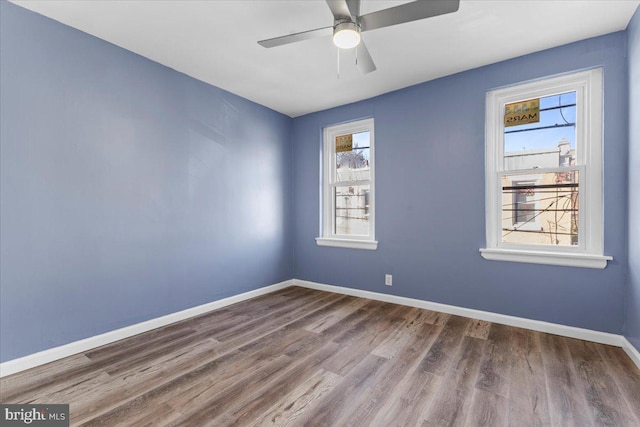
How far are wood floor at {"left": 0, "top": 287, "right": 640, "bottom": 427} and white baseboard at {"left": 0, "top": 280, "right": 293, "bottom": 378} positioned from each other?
71 millimetres

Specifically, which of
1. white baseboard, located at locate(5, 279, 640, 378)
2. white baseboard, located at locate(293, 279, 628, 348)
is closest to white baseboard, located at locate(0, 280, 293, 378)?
white baseboard, located at locate(5, 279, 640, 378)

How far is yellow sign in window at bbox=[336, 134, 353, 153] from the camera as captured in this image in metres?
4.07

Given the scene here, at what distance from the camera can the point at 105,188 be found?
2.46 m

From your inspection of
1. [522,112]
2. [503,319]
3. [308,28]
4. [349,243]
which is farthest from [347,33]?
[503,319]

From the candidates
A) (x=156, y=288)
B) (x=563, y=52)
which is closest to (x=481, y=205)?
(x=563, y=52)

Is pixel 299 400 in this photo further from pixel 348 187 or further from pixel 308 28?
pixel 348 187

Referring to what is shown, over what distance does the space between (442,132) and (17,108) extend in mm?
3676

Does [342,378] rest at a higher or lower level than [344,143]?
lower

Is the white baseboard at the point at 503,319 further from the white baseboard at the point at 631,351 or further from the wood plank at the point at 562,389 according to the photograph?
the wood plank at the point at 562,389

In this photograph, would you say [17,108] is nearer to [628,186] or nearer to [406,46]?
[406,46]

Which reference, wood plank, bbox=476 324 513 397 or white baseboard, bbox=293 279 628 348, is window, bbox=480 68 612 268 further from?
wood plank, bbox=476 324 513 397

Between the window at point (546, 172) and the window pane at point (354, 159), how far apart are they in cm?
146

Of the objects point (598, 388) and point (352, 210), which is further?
point (352, 210)

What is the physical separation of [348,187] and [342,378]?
261 centimetres
